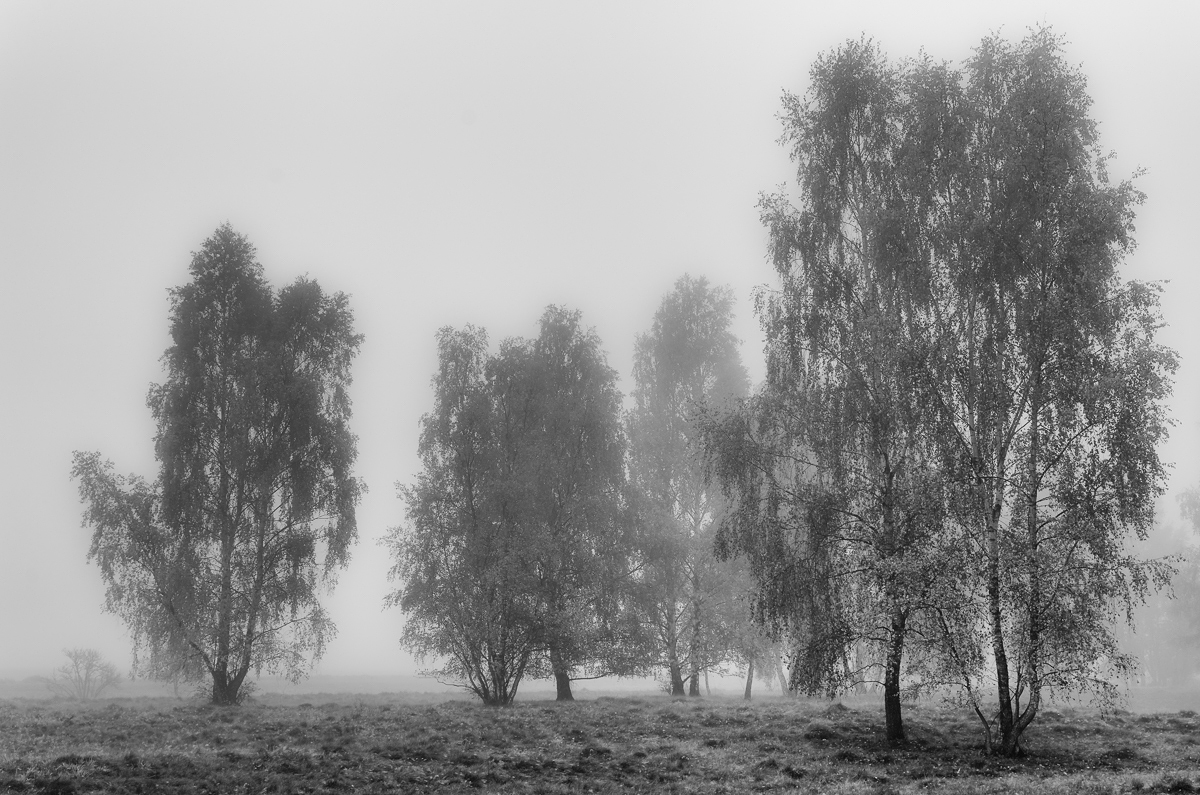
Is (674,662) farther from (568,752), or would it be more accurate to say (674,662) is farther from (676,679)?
(568,752)

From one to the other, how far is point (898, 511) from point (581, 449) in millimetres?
17867

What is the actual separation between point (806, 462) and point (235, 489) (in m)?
23.6

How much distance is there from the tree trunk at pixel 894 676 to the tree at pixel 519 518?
13.8m

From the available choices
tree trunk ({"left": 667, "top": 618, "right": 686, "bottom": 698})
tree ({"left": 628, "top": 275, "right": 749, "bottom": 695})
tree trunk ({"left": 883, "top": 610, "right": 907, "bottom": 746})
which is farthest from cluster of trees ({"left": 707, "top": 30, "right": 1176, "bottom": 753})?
tree trunk ({"left": 667, "top": 618, "right": 686, "bottom": 698})

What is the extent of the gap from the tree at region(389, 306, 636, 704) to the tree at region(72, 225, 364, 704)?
3.91 m

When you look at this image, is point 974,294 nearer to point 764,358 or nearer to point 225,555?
point 764,358

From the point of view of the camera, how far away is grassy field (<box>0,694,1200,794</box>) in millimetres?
16391

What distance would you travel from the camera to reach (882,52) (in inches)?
1039

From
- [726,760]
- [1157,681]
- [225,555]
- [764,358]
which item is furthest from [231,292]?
[1157,681]

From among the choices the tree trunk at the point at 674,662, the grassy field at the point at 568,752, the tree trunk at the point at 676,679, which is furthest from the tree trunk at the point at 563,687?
the grassy field at the point at 568,752

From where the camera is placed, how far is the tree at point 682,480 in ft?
121

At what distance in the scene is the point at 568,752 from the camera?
20.7 meters

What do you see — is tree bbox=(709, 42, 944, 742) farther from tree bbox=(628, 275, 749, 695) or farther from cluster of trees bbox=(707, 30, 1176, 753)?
tree bbox=(628, 275, 749, 695)

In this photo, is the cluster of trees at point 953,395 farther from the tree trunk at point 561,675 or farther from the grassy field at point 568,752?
the tree trunk at point 561,675
